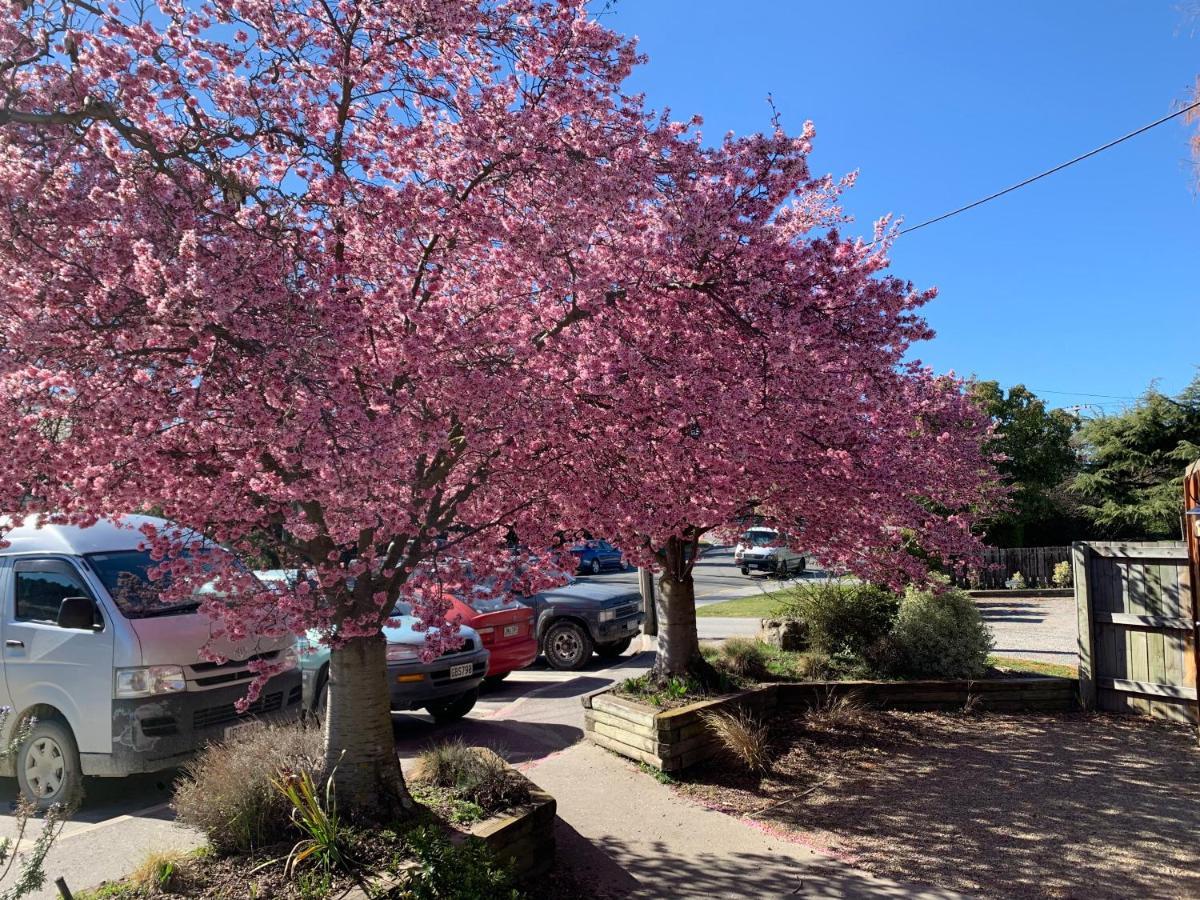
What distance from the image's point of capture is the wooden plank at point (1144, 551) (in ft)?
26.0

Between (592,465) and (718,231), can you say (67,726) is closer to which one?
(592,465)

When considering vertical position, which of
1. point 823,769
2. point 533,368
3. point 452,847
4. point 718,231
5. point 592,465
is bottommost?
point 823,769

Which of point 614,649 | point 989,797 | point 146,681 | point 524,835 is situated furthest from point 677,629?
point 614,649

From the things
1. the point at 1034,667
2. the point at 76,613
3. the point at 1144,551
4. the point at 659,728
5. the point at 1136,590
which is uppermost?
the point at 1144,551

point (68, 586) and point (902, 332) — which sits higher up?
point (902, 332)

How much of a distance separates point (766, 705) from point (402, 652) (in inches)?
147

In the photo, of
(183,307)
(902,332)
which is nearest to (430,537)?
(183,307)

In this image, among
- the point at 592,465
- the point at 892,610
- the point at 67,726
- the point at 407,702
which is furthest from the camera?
the point at 892,610

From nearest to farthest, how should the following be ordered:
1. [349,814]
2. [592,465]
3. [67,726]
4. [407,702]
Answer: [349,814] < [592,465] < [67,726] < [407,702]

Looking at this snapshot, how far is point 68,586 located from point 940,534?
7.50 m

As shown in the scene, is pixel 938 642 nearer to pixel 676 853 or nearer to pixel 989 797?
pixel 989 797

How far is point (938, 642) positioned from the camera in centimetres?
881

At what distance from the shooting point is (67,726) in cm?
639

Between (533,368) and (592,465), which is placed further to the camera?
(592,465)
